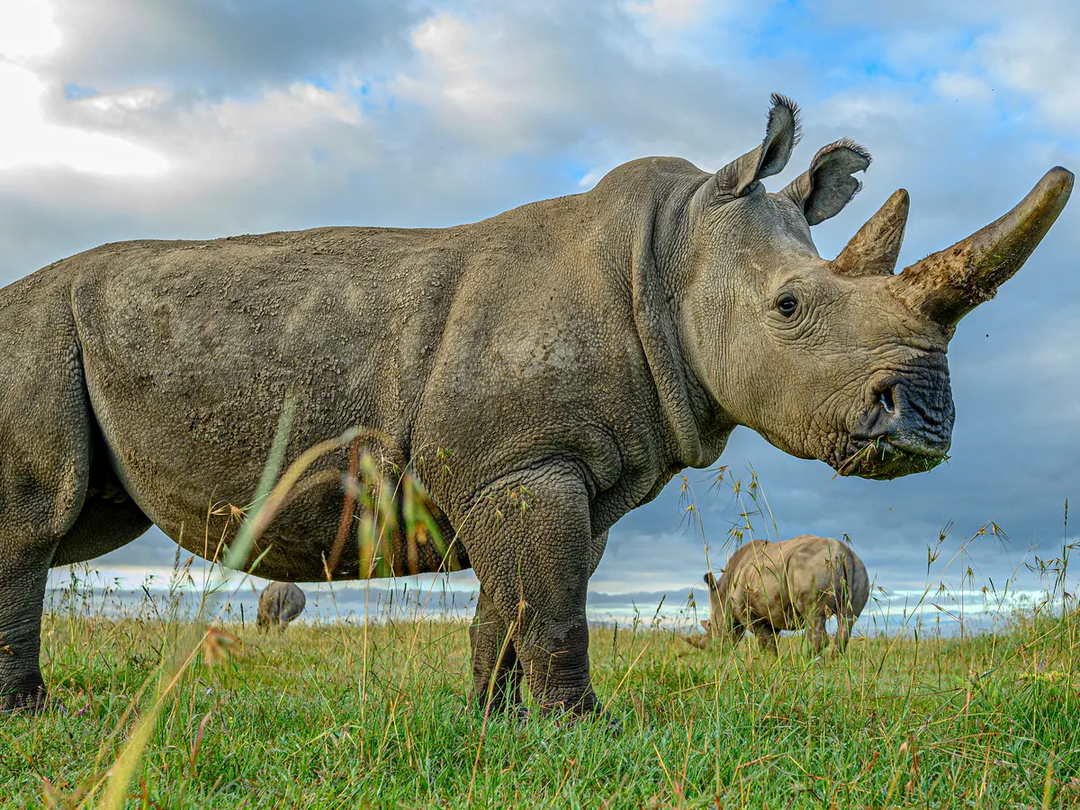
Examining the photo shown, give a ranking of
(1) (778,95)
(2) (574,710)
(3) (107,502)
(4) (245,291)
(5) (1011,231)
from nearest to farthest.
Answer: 1. (5) (1011,231)
2. (2) (574,710)
3. (1) (778,95)
4. (4) (245,291)
5. (3) (107,502)

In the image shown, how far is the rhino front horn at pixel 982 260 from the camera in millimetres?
3756

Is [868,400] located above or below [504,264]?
below

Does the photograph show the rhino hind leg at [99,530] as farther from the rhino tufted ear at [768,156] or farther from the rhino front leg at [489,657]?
the rhino tufted ear at [768,156]

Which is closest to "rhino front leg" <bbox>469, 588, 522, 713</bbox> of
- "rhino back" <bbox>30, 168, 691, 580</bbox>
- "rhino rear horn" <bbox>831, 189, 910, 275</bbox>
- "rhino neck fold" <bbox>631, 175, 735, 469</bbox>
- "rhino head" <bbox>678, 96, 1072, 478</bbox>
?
"rhino back" <bbox>30, 168, 691, 580</bbox>

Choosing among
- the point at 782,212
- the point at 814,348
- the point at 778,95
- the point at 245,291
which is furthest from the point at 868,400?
the point at 245,291

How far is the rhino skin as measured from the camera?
13.2 feet

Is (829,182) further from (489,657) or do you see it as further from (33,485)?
(33,485)

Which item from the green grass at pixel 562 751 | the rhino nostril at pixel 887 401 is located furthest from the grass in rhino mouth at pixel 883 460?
the green grass at pixel 562 751

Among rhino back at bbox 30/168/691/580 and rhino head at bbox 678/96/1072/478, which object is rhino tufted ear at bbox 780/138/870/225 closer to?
rhino head at bbox 678/96/1072/478

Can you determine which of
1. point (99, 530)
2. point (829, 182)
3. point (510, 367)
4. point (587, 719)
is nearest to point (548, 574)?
point (587, 719)

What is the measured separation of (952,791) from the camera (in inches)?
124

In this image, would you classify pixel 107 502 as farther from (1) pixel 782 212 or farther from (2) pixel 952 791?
(2) pixel 952 791

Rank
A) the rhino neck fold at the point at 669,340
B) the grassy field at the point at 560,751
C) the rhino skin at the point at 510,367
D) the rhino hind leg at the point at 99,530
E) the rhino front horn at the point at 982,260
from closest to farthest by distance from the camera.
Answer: the grassy field at the point at 560,751 < the rhino front horn at the point at 982,260 < the rhino skin at the point at 510,367 < the rhino neck fold at the point at 669,340 < the rhino hind leg at the point at 99,530

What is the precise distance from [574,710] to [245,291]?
2375mm
